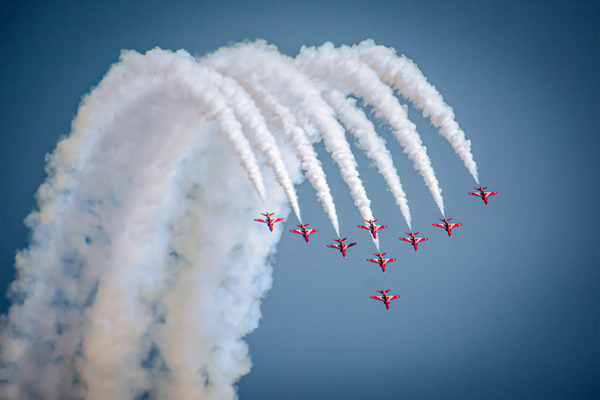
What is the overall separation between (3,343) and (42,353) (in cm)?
338

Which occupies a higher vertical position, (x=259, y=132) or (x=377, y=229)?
(x=259, y=132)

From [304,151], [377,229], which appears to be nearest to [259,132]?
[304,151]

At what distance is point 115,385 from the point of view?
2878 cm

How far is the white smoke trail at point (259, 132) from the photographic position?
2194cm

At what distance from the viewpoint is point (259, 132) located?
22.0 m

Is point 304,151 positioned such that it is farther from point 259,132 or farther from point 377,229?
point 377,229

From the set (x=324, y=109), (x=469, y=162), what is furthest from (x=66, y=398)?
(x=469, y=162)

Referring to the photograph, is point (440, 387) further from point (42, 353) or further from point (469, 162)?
point (42, 353)

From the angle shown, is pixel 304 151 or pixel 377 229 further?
pixel 377 229

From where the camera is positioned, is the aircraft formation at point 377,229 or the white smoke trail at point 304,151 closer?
the white smoke trail at point 304,151

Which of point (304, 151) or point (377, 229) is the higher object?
point (304, 151)

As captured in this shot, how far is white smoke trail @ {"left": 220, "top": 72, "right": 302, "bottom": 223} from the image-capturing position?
21.9 m

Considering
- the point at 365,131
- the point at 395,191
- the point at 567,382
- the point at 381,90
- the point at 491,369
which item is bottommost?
the point at 567,382

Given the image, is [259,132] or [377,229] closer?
[259,132]
